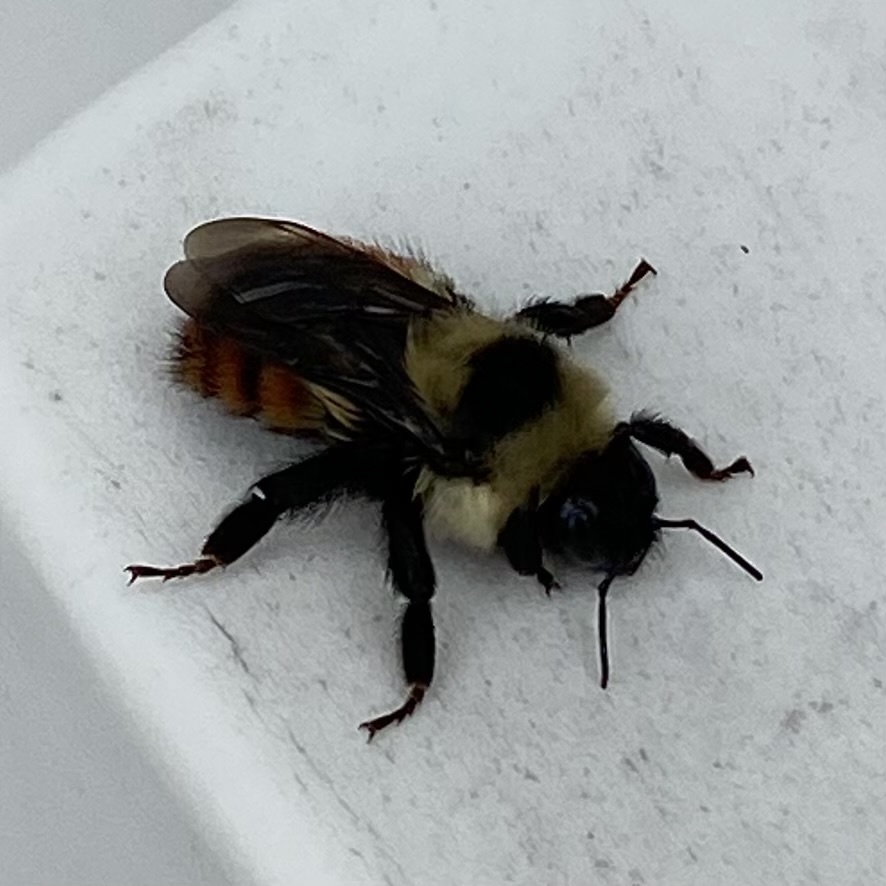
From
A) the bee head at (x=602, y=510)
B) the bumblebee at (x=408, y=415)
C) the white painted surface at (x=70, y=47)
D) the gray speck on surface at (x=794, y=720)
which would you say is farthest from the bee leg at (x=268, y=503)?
the white painted surface at (x=70, y=47)

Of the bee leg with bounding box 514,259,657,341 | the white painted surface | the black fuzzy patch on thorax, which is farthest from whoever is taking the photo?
the white painted surface

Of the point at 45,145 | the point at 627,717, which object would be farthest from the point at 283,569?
the point at 45,145

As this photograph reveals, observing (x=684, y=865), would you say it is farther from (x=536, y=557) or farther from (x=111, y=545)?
(x=111, y=545)

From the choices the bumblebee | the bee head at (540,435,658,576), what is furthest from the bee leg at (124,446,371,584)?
the bee head at (540,435,658,576)

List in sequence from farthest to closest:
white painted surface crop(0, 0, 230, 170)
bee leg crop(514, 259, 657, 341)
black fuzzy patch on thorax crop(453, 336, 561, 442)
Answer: white painted surface crop(0, 0, 230, 170), bee leg crop(514, 259, 657, 341), black fuzzy patch on thorax crop(453, 336, 561, 442)

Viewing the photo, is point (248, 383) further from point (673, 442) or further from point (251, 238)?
point (673, 442)

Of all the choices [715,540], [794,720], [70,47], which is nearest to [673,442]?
[715,540]

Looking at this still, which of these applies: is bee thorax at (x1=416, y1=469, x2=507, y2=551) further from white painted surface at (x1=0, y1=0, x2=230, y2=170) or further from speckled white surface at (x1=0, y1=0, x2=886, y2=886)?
white painted surface at (x1=0, y1=0, x2=230, y2=170)
